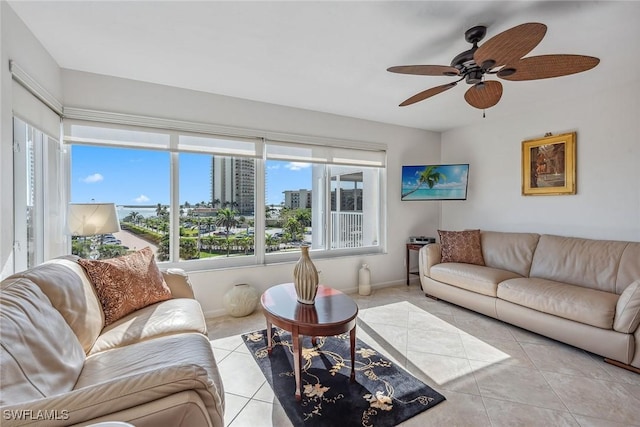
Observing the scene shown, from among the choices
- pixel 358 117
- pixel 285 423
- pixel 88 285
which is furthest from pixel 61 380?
pixel 358 117

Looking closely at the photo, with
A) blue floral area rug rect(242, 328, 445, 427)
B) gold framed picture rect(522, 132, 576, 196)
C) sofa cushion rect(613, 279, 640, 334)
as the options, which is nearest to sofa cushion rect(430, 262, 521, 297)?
sofa cushion rect(613, 279, 640, 334)

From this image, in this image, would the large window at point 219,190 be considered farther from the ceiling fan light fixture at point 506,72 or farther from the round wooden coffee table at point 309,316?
the ceiling fan light fixture at point 506,72

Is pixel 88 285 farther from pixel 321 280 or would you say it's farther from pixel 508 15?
pixel 508 15

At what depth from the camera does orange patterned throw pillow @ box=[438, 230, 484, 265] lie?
372 cm

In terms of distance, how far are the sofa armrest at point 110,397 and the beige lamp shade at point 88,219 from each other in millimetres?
1773

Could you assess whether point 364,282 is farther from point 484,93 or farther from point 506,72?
point 506,72

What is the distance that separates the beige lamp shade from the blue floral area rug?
1.52 m

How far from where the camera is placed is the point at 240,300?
3117mm

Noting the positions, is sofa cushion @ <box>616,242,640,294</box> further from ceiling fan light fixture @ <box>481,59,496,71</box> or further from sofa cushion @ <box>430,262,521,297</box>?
ceiling fan light fixture @ <box>481,59,496,71</box>

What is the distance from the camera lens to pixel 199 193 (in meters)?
3.27

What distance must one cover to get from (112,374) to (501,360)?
2.61 meters

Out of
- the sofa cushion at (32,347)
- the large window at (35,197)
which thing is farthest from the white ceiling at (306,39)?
the sofa cushion at (32,347)

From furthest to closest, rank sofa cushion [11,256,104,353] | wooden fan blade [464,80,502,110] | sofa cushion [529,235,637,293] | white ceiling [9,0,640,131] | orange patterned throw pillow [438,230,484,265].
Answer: orange patterned throw pillow [438,230,484,265] < sofa cushion [529,235,637,293] < wooden fan blade [464,80,502,110] < white ceiling [9,0,640,131] < sofa cushion [11,256,104,353]

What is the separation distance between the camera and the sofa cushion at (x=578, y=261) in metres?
2.73
